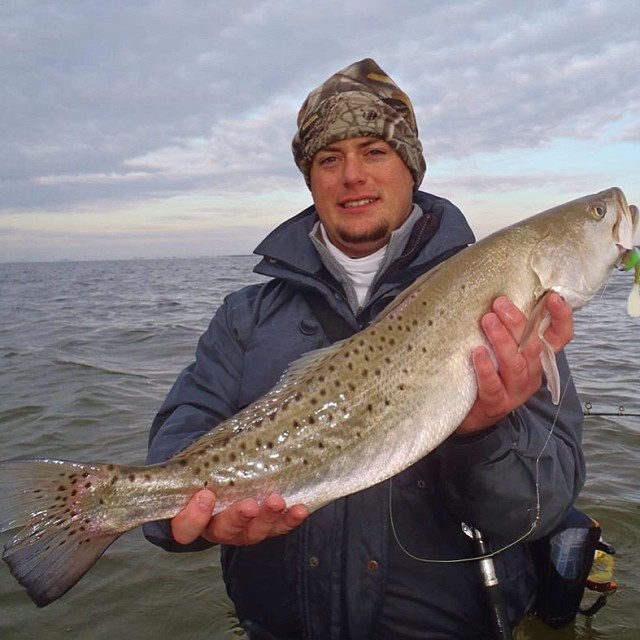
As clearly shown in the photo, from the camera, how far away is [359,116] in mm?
3979

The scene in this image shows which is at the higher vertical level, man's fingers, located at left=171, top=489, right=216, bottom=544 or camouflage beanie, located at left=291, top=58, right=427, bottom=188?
camouflage beanie, located at left=291, top=58, right=427, bottom=188

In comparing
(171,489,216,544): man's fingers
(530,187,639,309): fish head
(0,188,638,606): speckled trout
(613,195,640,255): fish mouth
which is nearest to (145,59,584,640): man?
(171,489,216,544): man's fingers

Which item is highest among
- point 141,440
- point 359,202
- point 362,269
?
point 359,202

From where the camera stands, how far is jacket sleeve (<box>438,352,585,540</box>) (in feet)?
9.26

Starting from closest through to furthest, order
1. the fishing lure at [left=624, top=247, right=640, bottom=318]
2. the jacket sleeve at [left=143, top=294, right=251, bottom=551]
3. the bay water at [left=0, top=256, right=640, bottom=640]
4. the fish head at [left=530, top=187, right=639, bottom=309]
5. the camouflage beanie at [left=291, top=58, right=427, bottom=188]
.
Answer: the fish head at [left=530, top=187, right=639, bottom=309], the fishing lure at [left=624, top=247, right=640, bottom=318], the jacket sleeve at [left=143, top=294, right=251, bottom=551], the camouflage beanie at [left=291, top=58, right=427, bottom=188], the bay water at [left=0, top=256, right=640, bottom=640]

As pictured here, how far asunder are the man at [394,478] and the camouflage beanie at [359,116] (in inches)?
0.6

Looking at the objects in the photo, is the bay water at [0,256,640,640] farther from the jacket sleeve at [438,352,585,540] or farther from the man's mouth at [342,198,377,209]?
the man's mouth at [342,198,377,209]

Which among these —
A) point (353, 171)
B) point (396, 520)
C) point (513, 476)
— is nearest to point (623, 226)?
point (513, 476)

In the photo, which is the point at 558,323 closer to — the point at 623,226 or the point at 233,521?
the point at 623,226

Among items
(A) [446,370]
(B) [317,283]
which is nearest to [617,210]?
(A) [446,370]

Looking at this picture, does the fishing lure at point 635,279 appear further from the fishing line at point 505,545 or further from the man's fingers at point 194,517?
the man's fingers at point 194,517

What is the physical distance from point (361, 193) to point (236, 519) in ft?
6.71

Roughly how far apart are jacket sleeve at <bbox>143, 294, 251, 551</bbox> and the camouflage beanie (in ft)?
3.77

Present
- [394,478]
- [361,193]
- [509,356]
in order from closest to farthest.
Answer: [509,356] < [394,478] < [361,193]
